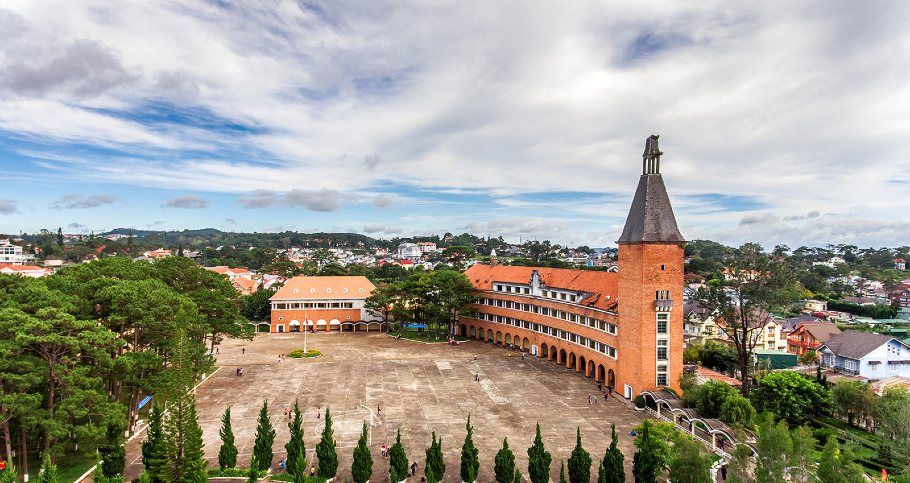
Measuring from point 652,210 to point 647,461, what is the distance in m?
21.4

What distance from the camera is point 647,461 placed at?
2386cm

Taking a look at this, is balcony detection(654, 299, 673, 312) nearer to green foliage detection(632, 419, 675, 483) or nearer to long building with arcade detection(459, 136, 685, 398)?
long building with arcade detection(459, 136, 685, 398)

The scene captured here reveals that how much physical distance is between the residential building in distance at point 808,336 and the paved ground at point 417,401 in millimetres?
35221

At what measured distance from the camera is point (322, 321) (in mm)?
70500

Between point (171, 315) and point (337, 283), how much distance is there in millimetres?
41608

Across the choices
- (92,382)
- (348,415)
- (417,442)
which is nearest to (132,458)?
(92,382)

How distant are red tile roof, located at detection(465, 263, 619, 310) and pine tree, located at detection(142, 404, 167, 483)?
3330cm

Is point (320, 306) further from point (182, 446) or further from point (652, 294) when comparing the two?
point (182, 446)

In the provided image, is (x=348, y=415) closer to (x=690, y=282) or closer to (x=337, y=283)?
(x=337, y=283)

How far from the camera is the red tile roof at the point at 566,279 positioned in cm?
4566

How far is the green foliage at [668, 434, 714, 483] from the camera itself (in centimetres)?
2089

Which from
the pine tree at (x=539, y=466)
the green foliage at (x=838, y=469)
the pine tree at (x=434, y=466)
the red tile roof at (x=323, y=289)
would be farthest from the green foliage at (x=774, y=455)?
the red tile roof at (x=323, y=289)

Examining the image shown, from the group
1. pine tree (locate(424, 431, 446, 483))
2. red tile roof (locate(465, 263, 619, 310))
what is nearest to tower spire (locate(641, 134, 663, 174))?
red tile roof (locate(465, 263, 619, 310))

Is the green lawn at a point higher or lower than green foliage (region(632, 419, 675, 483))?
lower
